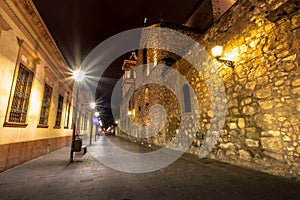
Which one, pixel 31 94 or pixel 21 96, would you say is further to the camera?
pixel 31 94

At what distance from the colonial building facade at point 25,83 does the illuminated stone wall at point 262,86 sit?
667 centimetres

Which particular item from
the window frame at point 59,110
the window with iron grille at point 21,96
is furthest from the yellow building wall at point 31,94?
the window frame at point 59,110

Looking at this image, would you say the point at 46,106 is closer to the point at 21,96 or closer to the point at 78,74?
the point at 21,96

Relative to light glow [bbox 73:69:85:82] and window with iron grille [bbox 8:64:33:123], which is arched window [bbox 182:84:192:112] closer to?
light glow [bbox 73:69:85:82]

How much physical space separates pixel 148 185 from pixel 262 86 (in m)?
3.74

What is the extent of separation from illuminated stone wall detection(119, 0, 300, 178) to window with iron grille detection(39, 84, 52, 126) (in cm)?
753

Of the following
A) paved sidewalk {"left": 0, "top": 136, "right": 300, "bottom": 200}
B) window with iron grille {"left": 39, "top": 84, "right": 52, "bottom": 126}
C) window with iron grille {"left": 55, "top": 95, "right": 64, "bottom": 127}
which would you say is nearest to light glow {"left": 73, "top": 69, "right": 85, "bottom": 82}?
window with iron grille {"left": 39, "top": 84, "right": 52, "bottom": 126}

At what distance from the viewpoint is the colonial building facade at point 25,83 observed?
13.4 feet

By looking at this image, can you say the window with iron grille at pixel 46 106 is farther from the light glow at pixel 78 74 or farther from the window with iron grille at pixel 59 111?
the light glow at pixel 78 74

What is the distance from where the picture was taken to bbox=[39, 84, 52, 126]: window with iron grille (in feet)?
22.1

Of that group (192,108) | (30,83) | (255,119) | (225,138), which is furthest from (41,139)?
(255,119)

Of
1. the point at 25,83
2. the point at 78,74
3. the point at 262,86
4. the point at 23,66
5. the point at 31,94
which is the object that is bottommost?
the point at 262,86

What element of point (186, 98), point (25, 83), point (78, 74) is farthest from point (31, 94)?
point (186, 98)

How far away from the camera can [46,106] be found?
23.4 ft
